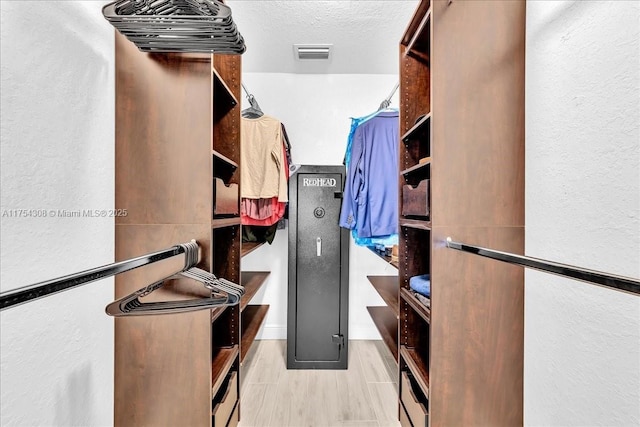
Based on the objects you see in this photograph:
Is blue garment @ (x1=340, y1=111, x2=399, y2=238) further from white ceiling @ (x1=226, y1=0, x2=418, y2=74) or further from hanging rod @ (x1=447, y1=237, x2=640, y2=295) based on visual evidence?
hanging rod @ (x1=447, y1=237, x2=640, y2=295)

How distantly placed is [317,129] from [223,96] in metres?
1.44

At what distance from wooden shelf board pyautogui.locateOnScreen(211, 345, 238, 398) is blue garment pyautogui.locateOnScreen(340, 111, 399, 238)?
978 millimetres

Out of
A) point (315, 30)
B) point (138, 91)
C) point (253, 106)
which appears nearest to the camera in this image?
point (138, 91)

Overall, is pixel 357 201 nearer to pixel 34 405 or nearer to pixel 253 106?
pixel 253 106

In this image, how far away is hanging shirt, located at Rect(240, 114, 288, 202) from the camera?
210 cm

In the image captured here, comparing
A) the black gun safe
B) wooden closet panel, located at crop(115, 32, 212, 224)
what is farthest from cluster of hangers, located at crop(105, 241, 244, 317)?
the black gun safe

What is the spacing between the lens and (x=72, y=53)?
0.98m

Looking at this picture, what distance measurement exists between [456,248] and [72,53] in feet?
4.81

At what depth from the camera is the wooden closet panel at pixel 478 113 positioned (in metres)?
1.28

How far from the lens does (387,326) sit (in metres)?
2.17

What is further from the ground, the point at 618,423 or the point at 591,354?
the point at 591,354

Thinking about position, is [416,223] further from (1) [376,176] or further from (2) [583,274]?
(2) [583,274]

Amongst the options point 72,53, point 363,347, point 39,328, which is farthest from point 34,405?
point 363,347

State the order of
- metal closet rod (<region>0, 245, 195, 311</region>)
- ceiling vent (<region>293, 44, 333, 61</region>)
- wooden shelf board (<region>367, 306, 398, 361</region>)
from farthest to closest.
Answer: ceiling vent (<region>293, 44, 333, 61</region>), wooden shelf board (<region>367, 306, 398, 361</region>), metal closet rod (<region>0, 245, 195, 311</region>)
